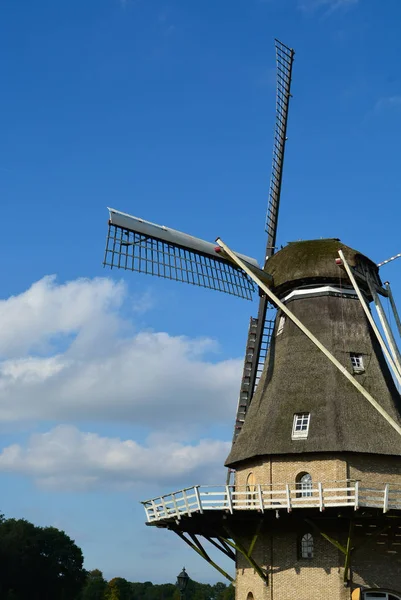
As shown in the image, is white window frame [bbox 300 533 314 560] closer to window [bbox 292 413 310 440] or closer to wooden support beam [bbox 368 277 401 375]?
window [bbox 292 413 310 440]

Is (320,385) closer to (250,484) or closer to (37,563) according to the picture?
(250,484)

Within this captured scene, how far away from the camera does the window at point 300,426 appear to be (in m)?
21.2

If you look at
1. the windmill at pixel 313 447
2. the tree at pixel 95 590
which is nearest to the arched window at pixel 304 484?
the windmill at pixel 313 447

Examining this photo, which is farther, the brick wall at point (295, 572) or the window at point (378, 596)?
the window at point (378, 596)

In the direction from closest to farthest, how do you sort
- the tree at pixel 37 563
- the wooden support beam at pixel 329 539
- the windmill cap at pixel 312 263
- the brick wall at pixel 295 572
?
the wooden support beam at pixel 329 539 < the brick wall at pixel 295 572 < the windmill cap at pixel 312 263 < the tree at pixel 37 563

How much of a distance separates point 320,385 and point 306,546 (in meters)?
4.55

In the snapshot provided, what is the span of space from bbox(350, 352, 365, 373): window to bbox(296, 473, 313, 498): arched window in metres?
3.64

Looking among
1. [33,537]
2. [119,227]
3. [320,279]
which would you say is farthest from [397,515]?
[33,537]

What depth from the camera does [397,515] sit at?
19.3m

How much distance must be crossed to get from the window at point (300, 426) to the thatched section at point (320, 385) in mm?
127

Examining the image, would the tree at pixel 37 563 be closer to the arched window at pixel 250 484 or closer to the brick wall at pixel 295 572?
the arched window at pixel 250 484

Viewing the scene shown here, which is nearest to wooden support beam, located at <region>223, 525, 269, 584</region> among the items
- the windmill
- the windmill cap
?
the windmill

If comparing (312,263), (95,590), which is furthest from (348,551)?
(95,590)

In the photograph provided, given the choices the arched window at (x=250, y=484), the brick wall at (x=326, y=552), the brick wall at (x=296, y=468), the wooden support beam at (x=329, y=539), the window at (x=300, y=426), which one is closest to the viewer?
the wooden support beam at (x=329, y=539)
